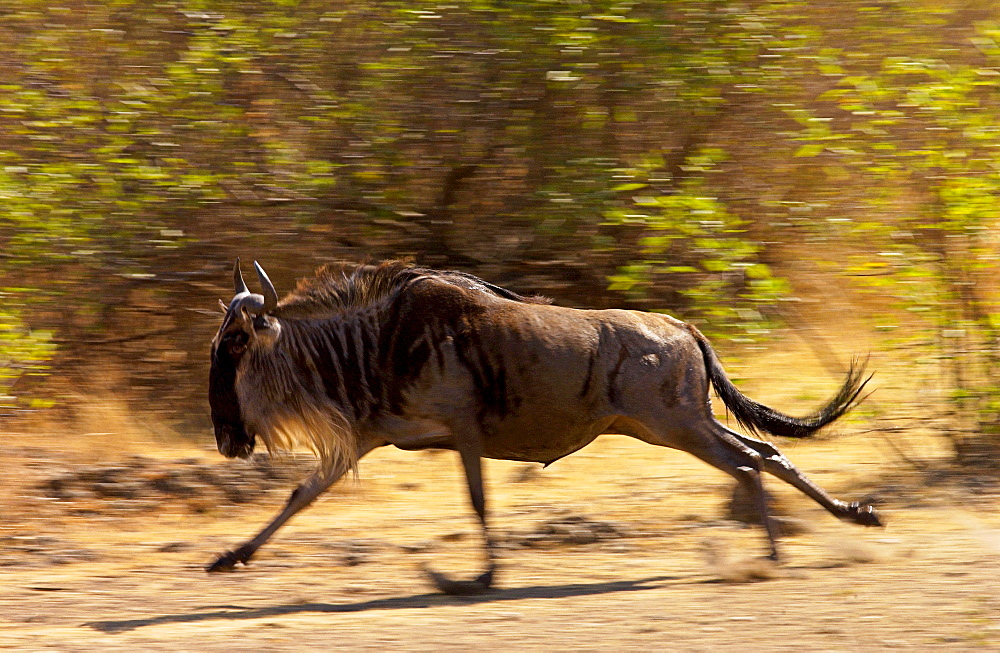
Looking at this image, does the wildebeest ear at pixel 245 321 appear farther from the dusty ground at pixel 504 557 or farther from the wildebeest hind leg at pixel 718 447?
the wildebeest hind leg at pixel 718 447

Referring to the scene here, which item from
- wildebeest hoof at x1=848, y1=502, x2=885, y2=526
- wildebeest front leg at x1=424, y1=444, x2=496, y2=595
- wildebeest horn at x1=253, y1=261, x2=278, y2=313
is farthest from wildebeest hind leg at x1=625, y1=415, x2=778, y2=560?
wildebeest horn at x1=253, y1=261, x2=278, y2=313

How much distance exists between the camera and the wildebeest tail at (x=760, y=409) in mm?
6797

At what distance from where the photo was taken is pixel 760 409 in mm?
7016

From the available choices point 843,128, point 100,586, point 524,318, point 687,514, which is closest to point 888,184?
point 843,128

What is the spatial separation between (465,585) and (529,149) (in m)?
4.44

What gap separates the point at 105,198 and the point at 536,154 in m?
3.44

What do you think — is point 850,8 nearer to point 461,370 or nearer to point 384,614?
point 461,370

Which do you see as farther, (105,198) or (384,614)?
(105,198)

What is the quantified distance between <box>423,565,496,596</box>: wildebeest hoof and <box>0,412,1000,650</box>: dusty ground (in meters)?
0.10

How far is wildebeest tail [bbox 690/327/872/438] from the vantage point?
268 inches

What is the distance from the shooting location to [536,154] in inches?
378

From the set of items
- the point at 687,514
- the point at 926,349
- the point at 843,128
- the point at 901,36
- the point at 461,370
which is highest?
the point at 901,36

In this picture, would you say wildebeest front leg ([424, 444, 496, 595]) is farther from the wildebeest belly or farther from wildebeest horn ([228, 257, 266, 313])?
wildebeest horn ([228, 257, 266, 313])

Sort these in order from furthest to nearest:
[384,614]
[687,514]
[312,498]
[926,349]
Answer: [926,349] < [687,514] < [312,498] < [384,614]
